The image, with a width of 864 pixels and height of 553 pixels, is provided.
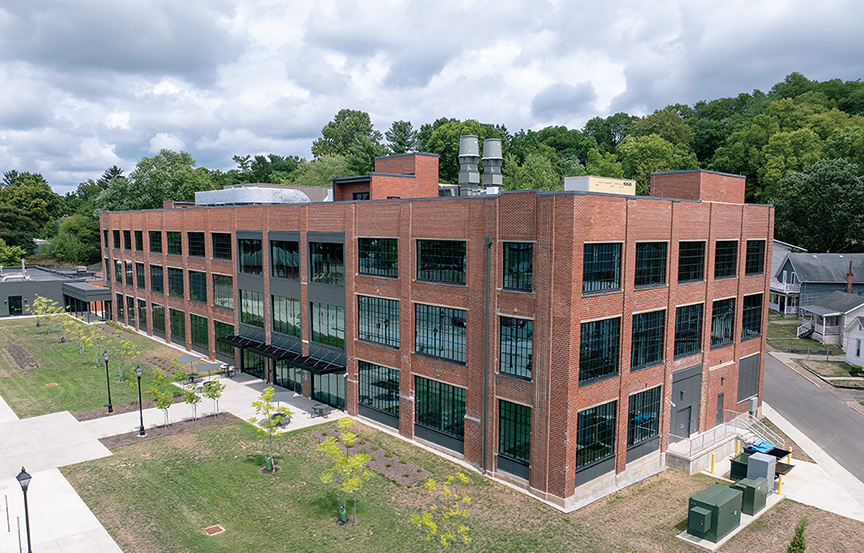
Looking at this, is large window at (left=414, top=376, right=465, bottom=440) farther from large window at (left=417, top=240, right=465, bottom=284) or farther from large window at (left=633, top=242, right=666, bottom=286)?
large window at (left=633, top=242, right=666, bottom=286)

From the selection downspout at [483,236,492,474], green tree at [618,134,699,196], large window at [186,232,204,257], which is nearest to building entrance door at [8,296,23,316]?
large window at [186,232,204,257]

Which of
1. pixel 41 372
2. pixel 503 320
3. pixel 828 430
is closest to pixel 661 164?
pixel 828 430

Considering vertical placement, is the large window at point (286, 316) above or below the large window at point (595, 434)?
above

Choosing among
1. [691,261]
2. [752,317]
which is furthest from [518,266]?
[752,317]

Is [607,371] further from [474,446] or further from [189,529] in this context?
[189,529]

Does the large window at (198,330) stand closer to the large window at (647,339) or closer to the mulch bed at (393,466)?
the mulch bed at (393,466)

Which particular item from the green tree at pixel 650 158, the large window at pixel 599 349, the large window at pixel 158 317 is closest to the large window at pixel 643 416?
the large window at pixel 599 349
